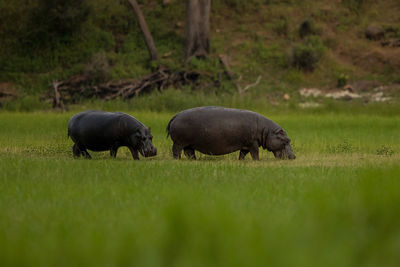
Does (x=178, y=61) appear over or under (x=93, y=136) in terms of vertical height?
over

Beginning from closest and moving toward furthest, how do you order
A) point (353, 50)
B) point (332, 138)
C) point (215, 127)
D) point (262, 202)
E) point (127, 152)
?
point (262, 202) < point (215, 127) < point (127, 152) < point (332, 138) < point (353, 50)

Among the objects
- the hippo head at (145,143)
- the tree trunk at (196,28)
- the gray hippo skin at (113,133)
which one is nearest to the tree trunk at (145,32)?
the tree trunk at (196,28)

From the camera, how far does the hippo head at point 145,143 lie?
25.8ft

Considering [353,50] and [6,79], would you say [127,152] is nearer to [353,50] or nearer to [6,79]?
[6,79]

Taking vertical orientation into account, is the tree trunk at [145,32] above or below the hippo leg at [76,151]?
above

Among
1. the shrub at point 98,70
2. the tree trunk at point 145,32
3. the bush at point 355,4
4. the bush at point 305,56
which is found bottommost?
the shrub at point 98,70

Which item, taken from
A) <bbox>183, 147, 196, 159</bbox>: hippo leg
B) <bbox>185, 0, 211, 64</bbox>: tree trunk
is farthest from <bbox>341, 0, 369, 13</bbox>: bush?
<bbox>183, 147, 196, 159</bbox>: hippo leg

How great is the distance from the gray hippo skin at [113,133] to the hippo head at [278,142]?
1.69 meters

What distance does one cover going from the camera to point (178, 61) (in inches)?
910

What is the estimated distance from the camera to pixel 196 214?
300 cm

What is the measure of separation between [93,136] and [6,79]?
1502 centimetres

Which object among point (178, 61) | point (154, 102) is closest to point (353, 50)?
point (178, 61)

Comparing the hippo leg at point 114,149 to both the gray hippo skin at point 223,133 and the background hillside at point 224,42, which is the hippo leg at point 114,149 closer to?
the gray hippo skin at point 223,133

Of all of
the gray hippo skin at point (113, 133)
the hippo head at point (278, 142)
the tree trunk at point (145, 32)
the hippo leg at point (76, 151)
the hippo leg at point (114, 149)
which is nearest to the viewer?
the gray hippo skin at point (113, 133)
